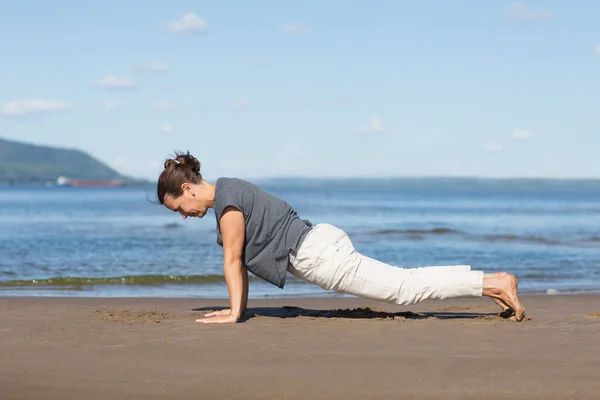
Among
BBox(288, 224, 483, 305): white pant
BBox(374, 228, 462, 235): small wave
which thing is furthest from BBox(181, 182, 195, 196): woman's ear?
BBox(374, 228, 462, 235): small wave

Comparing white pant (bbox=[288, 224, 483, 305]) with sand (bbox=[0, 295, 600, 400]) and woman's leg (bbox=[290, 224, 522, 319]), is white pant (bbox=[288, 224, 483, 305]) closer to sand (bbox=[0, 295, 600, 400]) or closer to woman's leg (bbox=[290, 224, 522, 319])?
woman's leg (bbox=[290, 224, 522, 319])

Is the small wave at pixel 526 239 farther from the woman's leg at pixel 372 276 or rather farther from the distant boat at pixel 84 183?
the distant boat at pixel 84 183

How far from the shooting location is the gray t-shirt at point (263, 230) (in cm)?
652

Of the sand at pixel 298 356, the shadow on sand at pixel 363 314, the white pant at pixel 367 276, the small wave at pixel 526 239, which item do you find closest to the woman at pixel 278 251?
the white pant at pixel 367 276

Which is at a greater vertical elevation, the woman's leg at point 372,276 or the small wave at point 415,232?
the woman's leg at point 372,276

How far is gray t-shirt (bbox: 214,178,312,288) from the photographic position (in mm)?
6516

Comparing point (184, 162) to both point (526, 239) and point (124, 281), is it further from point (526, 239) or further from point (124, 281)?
point (526, 239)

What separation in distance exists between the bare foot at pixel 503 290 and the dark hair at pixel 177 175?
2.44 m

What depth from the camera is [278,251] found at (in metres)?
6.55

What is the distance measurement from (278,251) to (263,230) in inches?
8.0

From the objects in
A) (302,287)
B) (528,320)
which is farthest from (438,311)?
(302,287)

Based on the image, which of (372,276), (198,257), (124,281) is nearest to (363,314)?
(372,276)

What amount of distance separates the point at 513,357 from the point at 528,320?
1.62 metres

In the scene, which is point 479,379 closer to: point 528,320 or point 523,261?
point 528,320
